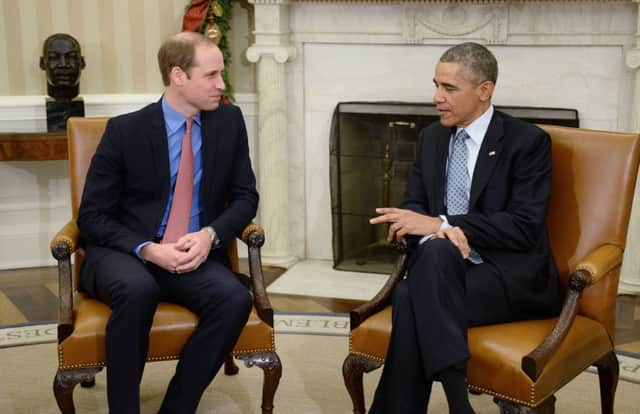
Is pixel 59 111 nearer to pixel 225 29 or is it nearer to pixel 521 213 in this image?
pixel 225 29

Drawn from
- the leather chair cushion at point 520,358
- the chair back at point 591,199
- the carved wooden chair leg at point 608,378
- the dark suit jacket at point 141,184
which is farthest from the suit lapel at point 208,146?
the carved wooden chair leg at point 608,378

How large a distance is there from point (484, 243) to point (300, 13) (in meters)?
2.60

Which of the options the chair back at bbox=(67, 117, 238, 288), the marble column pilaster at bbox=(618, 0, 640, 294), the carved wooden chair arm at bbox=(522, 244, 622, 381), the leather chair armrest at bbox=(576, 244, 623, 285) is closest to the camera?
the carved wooden chair arm at bbox=(522, 244, 622, 381)

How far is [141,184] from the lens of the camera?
324 cm

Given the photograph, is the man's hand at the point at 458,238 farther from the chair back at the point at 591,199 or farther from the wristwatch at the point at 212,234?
the wristwatch at the point at 212,234

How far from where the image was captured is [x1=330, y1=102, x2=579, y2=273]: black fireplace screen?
517 centimetres

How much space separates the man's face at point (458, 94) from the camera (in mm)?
3049

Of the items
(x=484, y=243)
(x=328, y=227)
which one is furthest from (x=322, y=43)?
(x=484, y=243)

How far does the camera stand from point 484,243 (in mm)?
3010

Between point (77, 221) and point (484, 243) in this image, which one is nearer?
point (484, 243)

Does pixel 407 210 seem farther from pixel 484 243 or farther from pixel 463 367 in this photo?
pixel 463 367

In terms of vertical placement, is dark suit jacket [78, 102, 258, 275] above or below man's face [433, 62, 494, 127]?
below

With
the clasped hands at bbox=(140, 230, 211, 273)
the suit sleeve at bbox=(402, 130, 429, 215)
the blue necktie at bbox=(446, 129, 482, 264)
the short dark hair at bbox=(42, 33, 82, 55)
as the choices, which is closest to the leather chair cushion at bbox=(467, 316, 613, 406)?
the blue necktie at bbox=(446, 129, 482, 264)

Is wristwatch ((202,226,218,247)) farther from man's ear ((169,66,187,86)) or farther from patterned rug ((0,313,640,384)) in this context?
patterned rug ((0,313,640,384))
